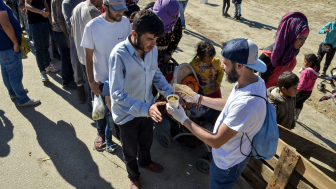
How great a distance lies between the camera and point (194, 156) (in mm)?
3652

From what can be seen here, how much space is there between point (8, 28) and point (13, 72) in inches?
33.6

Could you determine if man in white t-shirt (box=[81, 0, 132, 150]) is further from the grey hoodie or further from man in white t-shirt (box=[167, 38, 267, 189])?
the grey hoodie

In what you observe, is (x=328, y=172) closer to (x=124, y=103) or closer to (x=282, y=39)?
(x=282, y=39)

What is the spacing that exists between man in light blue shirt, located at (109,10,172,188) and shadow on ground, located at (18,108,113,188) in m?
0.77

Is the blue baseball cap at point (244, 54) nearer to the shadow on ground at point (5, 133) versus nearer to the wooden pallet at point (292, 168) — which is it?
the wooden pallet at point (292, 168)

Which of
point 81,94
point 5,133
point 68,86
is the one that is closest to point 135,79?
point 81,94

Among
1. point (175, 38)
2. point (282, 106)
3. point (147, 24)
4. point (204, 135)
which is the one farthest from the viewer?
point (175, 38)

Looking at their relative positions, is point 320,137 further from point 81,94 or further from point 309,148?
point 81,94

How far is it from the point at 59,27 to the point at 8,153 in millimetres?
2607

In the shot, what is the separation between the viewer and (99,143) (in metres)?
3.67

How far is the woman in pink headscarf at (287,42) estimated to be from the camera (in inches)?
124

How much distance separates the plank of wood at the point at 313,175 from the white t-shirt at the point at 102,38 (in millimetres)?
2622

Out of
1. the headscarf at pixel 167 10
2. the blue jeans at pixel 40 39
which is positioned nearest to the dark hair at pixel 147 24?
the headscarf at pixel 167 10

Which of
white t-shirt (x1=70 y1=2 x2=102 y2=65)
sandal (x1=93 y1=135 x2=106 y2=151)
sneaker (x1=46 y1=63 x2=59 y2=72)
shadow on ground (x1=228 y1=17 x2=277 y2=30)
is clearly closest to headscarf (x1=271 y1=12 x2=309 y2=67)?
white t-shirt (x1=70 y1=2 x2=102 y2=65)
